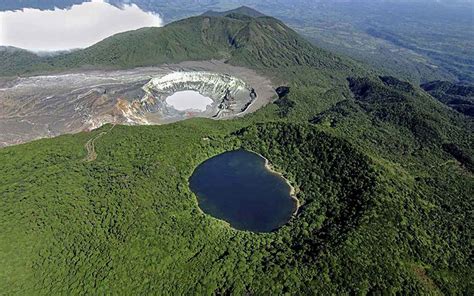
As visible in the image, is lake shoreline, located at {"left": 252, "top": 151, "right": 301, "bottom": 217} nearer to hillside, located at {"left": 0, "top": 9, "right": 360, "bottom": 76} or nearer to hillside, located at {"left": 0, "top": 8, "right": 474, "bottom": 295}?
hillside, located at {"left": 0, "top": 8, "right": 474, "bottom": 295}

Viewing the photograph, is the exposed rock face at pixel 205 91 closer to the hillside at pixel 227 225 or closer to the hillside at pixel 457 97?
the hillside at pixel 227 225

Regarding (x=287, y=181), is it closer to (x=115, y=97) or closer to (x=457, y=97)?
(x=115, y=97)

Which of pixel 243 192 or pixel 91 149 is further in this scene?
pixel 91 149

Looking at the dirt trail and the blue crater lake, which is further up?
the dirt trail

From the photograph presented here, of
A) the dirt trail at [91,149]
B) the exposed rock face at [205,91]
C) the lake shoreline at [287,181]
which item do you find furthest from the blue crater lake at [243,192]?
the exposed rock face at [205,91]

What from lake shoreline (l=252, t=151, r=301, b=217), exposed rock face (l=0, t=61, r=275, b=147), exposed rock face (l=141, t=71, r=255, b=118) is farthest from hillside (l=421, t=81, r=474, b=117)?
lake shoreline (l=252, t=151, r=301, b=217)

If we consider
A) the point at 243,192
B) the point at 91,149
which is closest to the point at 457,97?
the point at 243,192
